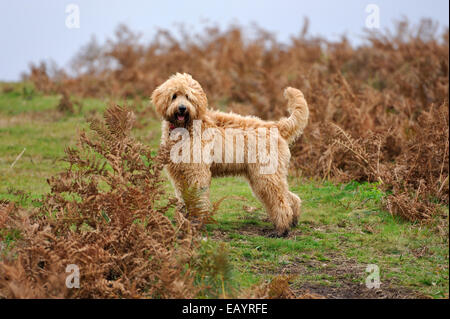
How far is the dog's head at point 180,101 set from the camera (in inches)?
256

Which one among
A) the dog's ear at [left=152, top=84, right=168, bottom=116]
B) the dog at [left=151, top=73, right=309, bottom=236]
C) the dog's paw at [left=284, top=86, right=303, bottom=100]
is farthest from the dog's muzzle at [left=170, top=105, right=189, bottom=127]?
the dog's paw at [left=284, top=86, right=303, bottom=100]

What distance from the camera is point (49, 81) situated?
16.9 m

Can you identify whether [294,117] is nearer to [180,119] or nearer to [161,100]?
[180,119]

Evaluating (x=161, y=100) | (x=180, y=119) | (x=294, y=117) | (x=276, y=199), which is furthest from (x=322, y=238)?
(x=161, y=100)

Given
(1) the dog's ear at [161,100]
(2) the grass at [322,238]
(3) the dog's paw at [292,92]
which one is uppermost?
(3) the dog's paw at [292,92]

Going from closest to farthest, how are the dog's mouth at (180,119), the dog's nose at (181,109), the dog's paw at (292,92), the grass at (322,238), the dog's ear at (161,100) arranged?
1. the grass at (322,238)
2. the dog's nose at (181,109)
3. the dog's mouth at (180,119)
4. the dog's ear at (161,100)
5. the dog's paw at (292,92)

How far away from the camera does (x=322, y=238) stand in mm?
6770

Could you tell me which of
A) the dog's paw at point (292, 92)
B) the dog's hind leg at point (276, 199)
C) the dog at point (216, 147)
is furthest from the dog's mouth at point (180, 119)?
the dog's paw at point (292, 92)

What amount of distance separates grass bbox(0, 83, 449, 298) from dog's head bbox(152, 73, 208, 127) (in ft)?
4.90

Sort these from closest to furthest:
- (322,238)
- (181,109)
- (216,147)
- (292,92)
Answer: (181,109), (216,147), (322,238), (292,92)

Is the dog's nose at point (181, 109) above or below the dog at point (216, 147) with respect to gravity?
above

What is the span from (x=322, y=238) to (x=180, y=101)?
2588 mm

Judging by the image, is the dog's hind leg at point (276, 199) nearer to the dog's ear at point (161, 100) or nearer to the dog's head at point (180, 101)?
the dog's head at point (180, 101)
